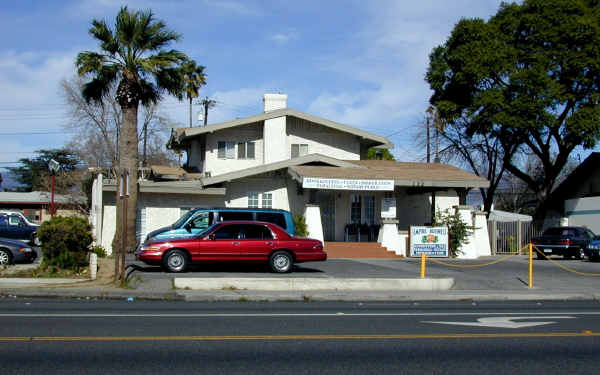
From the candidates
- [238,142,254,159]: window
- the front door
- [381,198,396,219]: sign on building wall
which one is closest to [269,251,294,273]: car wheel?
[381,198,396,219]: sign on building wall

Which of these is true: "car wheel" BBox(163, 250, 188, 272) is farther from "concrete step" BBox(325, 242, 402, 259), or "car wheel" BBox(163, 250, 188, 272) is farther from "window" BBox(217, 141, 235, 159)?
"window" BBox(217, 141, 235, 159)

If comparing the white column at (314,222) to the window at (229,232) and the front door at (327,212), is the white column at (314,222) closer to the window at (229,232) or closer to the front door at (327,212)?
the front door at (327,212)

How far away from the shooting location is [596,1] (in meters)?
34.1

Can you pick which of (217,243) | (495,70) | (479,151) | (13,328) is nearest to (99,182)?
(217,243)

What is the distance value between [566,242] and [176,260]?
65.0ft

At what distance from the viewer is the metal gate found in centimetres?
3197

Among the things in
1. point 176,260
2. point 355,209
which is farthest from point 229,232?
Answer: point 355,209

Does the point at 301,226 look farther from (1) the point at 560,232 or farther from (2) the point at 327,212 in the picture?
(1) the point at 560,232

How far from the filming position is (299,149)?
31.8m

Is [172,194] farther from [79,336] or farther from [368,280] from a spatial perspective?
[79,336]

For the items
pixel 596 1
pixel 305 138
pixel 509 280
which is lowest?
pixel 509 280

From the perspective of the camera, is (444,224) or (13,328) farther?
(444,224)

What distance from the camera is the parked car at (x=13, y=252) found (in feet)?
62.0

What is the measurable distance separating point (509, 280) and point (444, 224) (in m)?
8.89
